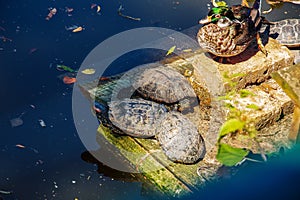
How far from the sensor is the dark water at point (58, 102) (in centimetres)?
479

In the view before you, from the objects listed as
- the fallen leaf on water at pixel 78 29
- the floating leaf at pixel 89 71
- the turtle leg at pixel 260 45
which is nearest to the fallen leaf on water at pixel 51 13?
the fallen leaf on water at pixel 78 29

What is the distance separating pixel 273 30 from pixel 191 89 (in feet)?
5.83

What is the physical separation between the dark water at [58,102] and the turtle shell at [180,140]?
0.40 metres

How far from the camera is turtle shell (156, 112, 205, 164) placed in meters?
4.91

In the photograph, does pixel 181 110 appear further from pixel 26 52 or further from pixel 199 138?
pixel 26 52

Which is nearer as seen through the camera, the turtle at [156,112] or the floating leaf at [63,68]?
the turtle at [156,112]

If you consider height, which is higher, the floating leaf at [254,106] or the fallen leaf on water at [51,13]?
the fallen leaf on water at [51,13]

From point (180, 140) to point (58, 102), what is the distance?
162cm

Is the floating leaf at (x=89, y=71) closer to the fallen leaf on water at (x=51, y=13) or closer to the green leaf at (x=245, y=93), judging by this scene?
the fallen leaf on water at (x=51, y=13)

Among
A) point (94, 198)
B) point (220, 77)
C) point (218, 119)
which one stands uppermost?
point (220, 77)

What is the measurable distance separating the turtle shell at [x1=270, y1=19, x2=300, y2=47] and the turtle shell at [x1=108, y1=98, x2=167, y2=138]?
2198mm

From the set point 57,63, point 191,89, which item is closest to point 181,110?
point 191,89

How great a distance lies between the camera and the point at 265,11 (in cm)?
719

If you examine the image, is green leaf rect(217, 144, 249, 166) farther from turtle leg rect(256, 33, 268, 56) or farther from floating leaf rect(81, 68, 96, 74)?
floating leaf rect(81, 68, 96, 74)
